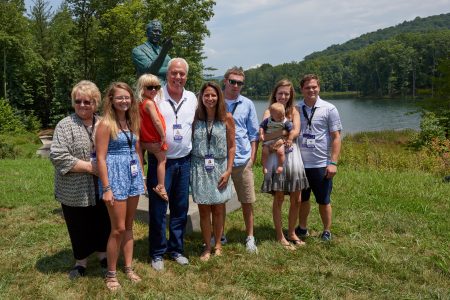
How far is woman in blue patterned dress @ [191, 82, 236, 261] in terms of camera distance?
147 inches

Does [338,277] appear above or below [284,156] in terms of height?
below

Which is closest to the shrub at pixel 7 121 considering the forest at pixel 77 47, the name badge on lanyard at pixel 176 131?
the forest at pixel 77 47

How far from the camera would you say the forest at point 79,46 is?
25781mm

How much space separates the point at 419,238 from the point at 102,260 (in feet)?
11.2

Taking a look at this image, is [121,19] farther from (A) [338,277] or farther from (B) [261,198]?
(A) [338,277]

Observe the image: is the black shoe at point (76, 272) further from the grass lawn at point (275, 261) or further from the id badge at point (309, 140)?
the id badge at point (309, 140)

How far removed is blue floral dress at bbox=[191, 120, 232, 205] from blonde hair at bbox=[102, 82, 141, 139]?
25.3 inches

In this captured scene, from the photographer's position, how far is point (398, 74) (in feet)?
242

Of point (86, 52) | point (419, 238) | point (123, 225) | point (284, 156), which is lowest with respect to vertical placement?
point (419, 238)

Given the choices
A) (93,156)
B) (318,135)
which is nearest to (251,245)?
(318,135)

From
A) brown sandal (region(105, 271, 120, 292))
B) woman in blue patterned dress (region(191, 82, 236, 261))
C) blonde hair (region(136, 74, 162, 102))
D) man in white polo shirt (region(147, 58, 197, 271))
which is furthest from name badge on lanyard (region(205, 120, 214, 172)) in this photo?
brown sandal (region(105, 271, 120, 292))

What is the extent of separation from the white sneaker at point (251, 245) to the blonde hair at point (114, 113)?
1766 mm

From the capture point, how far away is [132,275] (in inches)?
139

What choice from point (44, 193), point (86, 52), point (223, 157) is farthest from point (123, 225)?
point (86, 52)
